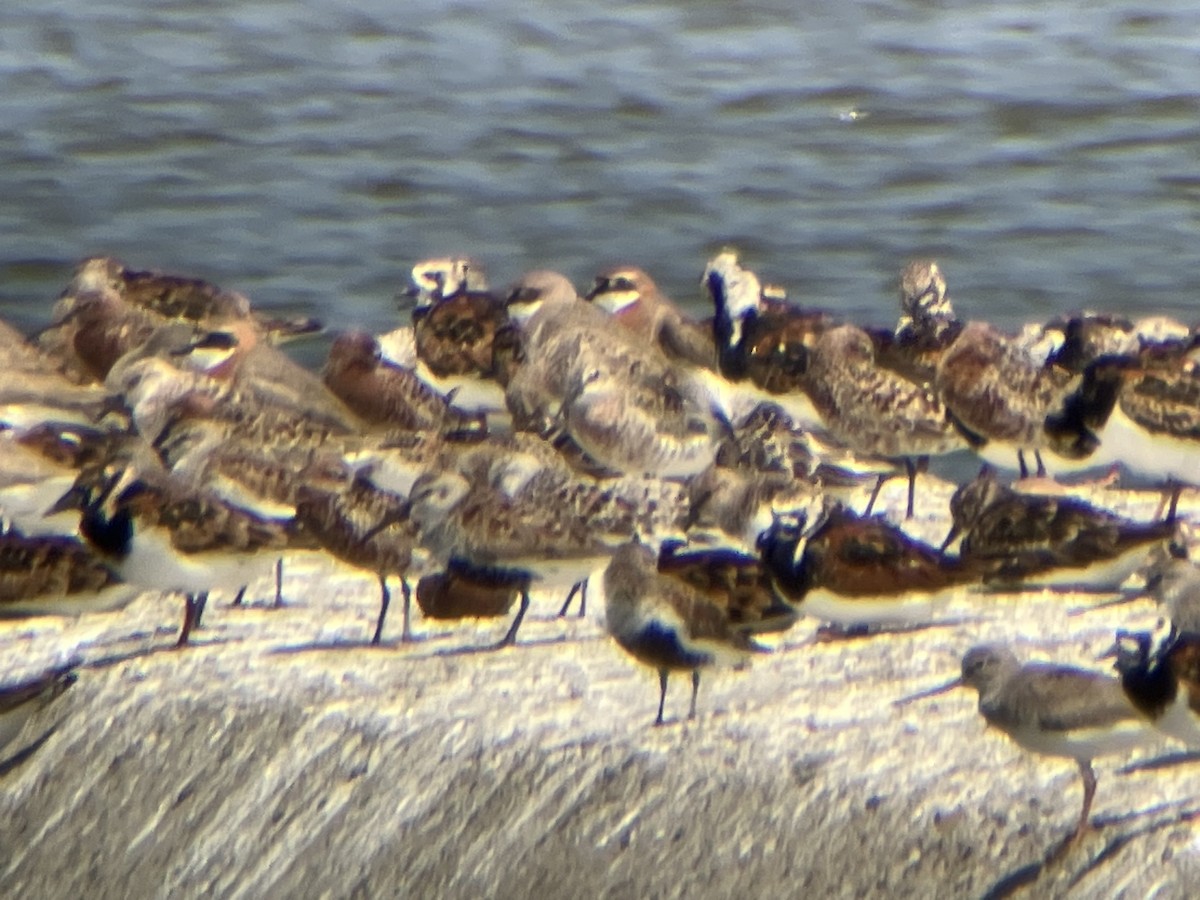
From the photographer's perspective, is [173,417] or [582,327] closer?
[173,417]

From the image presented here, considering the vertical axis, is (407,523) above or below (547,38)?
above

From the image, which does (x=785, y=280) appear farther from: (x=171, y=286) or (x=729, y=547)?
(x=729, y=547)

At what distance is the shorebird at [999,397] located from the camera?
8328 mm

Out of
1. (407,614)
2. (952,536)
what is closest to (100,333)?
(407,614)

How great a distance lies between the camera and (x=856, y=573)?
661 centimetres

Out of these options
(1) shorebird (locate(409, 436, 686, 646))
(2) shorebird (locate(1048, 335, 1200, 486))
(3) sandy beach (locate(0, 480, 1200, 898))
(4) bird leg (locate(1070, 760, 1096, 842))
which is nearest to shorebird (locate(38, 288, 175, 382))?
(1) shorebird (locate(409, 436, 686, 646))

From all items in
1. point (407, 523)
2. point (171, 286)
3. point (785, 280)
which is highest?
point (407, 523)

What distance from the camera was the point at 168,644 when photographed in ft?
23.6

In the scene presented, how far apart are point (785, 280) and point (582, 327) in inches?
266

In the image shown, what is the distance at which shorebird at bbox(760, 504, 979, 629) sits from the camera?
21.6ft

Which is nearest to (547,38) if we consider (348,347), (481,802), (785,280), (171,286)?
(785,280)

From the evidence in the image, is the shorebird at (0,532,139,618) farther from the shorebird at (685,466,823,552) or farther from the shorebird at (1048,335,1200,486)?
the shorebird at (1048,335,1200,486)

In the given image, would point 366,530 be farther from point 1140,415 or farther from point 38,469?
point 1140,415

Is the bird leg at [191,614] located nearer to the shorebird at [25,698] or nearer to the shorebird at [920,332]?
the shorebird at [25,698]
